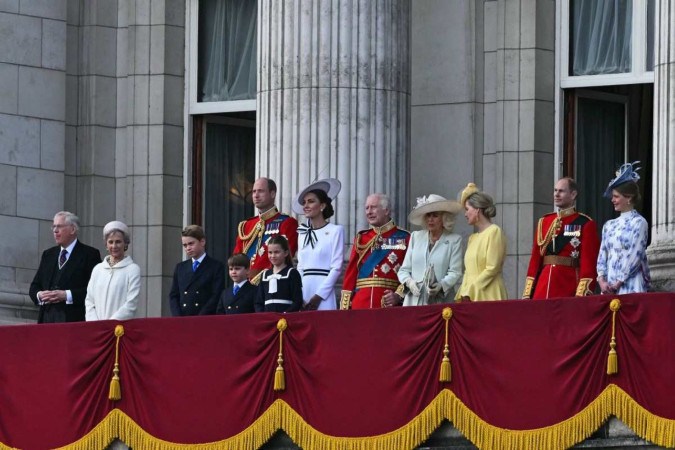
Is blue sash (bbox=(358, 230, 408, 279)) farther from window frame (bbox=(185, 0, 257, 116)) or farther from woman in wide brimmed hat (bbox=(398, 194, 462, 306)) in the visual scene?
window frame (bbox=(185, 0, 257, 116))

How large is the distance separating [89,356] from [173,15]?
7331mm

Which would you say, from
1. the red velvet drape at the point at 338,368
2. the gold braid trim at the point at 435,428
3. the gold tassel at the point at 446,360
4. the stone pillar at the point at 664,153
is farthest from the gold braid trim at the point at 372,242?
the stone pillar at the point at 664,153

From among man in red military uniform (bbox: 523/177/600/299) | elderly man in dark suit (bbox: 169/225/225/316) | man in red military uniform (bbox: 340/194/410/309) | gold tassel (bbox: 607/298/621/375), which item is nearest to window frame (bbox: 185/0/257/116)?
elderly man in dark suit (bbox: 169/225/225/316)

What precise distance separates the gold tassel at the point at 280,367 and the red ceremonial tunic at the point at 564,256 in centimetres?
235

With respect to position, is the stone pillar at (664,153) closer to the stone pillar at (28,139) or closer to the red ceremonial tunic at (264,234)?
the red ceremonial tunic at (264,234)

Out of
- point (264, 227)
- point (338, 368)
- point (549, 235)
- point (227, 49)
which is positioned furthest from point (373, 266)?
point (227, 49)

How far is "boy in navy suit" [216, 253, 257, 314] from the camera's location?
78.8 ft

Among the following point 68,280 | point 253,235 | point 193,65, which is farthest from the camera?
point 193,65

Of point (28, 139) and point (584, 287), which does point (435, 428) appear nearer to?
point (584, 287)

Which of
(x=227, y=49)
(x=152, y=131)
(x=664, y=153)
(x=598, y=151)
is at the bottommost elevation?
(x=664, y=153)

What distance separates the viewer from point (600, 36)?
2752cm

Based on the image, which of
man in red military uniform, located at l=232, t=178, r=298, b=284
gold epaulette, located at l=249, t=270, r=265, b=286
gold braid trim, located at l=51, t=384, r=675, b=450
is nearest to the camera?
gold braid trim, located at l=51, t=384, r=675, b=450

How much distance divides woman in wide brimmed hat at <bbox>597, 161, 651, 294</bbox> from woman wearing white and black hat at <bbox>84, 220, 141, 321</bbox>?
5.13 metres

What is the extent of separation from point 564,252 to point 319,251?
2506 mm
